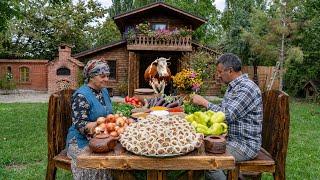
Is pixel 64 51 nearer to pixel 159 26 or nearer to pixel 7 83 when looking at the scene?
pixel 7 83

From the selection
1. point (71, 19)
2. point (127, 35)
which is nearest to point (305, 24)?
point (127, 35)

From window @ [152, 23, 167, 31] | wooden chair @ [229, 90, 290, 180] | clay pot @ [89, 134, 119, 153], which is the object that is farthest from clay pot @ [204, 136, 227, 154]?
window @ [152, 23, 167, 31]

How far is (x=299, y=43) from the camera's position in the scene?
2236 centimetres

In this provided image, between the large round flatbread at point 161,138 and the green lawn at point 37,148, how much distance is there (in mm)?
3298

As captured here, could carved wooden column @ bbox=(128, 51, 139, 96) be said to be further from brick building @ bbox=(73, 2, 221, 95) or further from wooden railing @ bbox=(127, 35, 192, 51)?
wooden railing @ bbox=(127, 35, 192, 51)

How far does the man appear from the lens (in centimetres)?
420

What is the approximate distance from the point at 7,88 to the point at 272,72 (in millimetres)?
16092

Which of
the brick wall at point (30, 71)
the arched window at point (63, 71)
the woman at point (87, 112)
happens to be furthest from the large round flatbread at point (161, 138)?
the brick wall at point (30, 71)

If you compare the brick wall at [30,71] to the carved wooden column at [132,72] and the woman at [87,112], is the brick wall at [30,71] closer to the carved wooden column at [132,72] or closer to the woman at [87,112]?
the carved wooden column at [132,72]

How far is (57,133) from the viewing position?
4820 millimetres

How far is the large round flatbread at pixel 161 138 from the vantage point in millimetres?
3102

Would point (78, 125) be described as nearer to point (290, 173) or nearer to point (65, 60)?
point (290, 173)

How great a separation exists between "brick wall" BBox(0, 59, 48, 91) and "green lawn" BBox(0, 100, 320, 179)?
50.1ft

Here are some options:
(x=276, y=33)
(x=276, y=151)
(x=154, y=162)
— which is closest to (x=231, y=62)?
(x=276, y=151)
